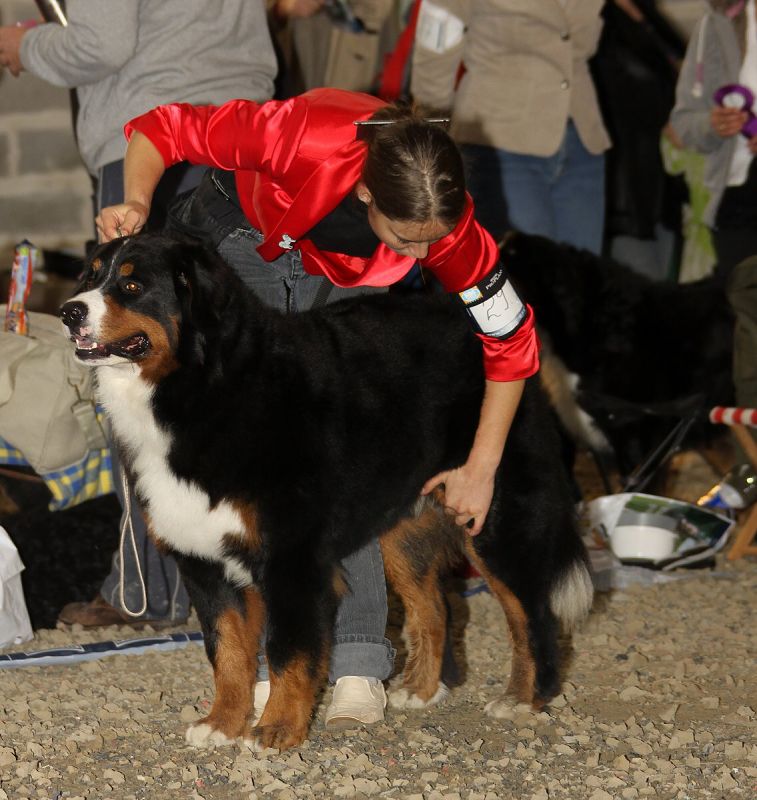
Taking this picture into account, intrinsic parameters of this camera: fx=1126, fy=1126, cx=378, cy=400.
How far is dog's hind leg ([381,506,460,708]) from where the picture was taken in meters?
2.97

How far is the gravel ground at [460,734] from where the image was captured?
96.4 inches

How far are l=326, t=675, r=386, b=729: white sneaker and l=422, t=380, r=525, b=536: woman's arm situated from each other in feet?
1.54

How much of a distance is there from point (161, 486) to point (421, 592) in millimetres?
854

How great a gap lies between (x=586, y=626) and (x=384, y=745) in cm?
108

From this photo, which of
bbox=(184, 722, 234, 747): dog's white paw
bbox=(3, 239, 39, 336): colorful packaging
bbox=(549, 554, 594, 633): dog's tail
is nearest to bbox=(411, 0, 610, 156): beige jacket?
bbox=(3, 239, 39, 336): colorful packaging

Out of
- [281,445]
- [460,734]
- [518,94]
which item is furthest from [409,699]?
[518,94]

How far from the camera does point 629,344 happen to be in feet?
15.3

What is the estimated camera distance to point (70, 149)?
629 centimetres

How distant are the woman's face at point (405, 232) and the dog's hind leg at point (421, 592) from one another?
0.79 meters

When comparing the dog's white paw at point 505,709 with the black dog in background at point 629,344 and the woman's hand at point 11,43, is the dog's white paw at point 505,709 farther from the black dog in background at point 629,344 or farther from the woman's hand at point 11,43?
the woman's hand at point 11,43

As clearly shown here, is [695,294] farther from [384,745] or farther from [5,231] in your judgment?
[5,231]

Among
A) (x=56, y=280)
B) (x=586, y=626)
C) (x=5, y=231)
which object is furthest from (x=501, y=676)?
(x=5, y=231)

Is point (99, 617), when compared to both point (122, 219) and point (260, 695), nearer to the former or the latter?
point (260, 695)

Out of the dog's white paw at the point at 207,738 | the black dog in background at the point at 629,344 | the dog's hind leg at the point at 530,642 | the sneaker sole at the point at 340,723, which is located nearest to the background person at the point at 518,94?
the black dog in background at the point at 629,344
